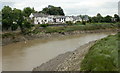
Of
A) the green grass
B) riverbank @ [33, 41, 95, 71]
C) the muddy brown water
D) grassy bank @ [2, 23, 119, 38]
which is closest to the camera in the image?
riverbank @ [33, 41, 95, 71]

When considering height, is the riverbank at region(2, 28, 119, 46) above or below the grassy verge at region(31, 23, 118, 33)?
below

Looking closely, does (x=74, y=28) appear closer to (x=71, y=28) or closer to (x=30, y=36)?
(x=71, y=28)

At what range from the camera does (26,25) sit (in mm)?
44656

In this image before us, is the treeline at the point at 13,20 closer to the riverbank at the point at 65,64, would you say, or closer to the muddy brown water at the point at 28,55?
the muddy brown water at the point at 28,55

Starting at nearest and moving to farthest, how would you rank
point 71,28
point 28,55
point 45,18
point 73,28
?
point 28,55 → point 71,28 → point 73,28 → point 45,18

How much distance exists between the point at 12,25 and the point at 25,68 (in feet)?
87.0

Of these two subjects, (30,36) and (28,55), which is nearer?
(28,55)

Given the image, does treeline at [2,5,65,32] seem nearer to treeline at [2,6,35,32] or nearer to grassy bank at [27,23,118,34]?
treeline at [2,6,35,32]

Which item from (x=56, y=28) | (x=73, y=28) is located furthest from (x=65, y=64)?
(x=73, y=28)

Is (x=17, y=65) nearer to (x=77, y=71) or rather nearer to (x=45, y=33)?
(x=77, y=71)

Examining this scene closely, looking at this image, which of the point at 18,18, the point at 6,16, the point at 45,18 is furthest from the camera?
the point at 45,18

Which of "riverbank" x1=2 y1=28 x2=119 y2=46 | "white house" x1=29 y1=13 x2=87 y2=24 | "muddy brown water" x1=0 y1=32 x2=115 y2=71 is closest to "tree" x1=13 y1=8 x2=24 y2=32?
"riverbank" x1=2 y1=28 x2=119 y2=46

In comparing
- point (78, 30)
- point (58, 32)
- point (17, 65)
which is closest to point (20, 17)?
point (58, 32)

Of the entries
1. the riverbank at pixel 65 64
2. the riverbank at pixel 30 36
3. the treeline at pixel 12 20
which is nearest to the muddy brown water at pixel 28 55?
the riverbank at pixel 65 64
